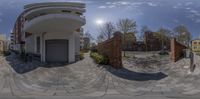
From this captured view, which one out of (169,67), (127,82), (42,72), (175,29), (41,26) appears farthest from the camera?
(175,29)

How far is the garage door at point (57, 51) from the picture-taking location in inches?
1056

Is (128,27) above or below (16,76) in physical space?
above

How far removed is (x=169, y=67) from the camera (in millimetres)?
22266

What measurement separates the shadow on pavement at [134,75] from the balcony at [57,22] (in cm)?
487

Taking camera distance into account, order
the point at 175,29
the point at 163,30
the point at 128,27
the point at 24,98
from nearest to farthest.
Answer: the point at 24,98 → the point at 128,27 → the point at 175,29 → the point at 163,30

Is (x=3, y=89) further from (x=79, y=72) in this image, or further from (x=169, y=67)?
(x=169, y=67)

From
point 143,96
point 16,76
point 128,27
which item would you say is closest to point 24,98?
point 143,96

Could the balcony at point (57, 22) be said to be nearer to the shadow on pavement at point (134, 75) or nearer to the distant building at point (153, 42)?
the shadow on pavement at point (134, 75)

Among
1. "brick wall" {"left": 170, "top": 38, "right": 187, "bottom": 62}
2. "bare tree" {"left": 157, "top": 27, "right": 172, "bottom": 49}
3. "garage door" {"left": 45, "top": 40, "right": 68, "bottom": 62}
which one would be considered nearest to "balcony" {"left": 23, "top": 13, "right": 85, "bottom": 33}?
"garage door" {"left": 45, "top": 40, "right": 68, "bottom": 62}

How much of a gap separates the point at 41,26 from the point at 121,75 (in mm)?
8994

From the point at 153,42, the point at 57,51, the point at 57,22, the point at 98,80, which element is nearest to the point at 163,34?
the point at 153,42

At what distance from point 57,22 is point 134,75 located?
769cm

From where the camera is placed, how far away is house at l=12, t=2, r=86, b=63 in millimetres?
23375

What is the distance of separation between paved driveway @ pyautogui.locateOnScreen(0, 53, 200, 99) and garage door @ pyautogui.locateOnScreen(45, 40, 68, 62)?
305 centimetres
